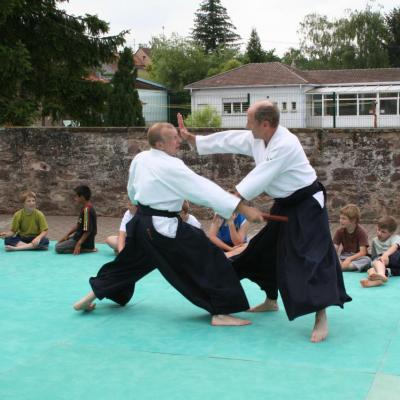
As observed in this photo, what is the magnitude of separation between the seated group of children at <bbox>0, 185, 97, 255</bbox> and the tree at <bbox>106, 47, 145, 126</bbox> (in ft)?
50.6

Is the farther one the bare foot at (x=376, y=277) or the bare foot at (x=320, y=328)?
the bare foot at (x=376, y=277)

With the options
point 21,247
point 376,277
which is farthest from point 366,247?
point 21,247

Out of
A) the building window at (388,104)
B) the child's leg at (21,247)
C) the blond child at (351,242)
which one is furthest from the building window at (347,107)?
the blond child at (351,242)

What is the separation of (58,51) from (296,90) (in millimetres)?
25403

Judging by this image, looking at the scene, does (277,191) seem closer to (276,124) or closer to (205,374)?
(276,124)

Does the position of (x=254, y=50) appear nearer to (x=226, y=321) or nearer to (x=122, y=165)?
(x=122, y=165)

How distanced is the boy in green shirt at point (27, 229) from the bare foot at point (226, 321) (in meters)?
4.26

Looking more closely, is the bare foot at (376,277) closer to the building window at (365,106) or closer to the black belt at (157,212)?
the black belt at (157,212)

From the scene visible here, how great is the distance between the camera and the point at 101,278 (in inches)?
236

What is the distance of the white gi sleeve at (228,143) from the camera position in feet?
18.5

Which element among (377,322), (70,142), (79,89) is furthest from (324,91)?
(377,322)

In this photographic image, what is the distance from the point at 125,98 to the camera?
25656 millimetres

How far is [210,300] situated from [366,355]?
1324mm

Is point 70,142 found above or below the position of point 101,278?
above
